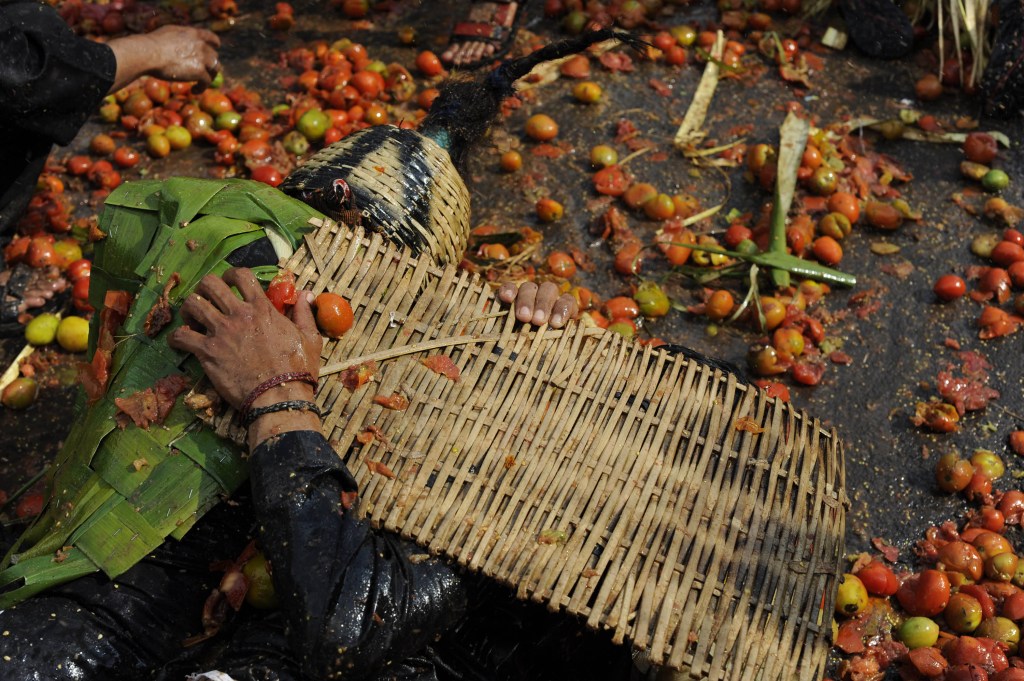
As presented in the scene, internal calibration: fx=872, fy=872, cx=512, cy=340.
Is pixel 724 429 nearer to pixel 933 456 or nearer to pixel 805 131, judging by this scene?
pixel 933 456

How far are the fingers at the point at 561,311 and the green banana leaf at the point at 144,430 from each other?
956 millimetres

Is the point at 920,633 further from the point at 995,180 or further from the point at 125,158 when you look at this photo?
the point at 125,158

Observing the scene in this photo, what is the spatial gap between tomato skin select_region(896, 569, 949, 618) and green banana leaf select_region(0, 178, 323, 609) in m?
2.78

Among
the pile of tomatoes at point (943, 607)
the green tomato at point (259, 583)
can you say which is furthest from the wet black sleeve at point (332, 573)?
the pile of tomatoes at point (943, 607)

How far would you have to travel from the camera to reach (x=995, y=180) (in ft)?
16.9

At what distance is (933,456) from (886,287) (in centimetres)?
106

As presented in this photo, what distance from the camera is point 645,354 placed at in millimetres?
3160

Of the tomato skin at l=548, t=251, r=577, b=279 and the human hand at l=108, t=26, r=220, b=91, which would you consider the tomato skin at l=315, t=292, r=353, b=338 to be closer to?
the tomato skin at l=548, t=251, r=577, b=279

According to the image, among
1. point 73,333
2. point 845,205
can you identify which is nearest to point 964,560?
point 845,205

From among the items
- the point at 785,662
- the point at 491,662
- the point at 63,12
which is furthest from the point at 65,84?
the point at 785,662

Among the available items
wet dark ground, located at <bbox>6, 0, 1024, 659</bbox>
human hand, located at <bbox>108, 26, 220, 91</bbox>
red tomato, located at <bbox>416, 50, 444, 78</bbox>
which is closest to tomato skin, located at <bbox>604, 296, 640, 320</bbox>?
wet dark ground, located at <bbox>6, 0, 1024, 659</bbox>

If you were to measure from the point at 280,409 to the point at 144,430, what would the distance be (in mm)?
491

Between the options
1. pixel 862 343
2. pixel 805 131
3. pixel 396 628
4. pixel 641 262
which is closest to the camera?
pixel 396 628

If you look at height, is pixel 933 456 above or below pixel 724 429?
below
